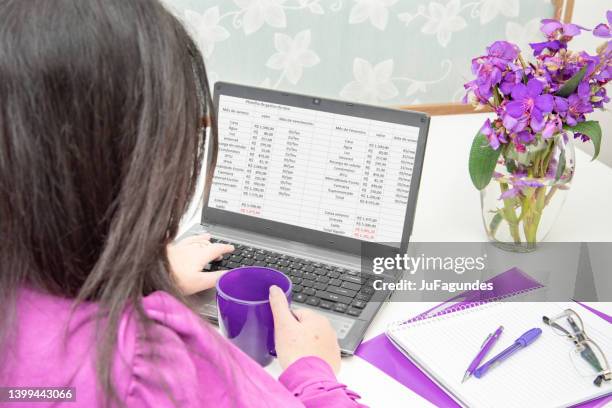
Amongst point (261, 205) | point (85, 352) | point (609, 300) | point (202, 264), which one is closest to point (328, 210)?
point (261, 205)

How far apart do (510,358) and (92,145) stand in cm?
56

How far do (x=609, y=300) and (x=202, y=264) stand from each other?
0.60 m

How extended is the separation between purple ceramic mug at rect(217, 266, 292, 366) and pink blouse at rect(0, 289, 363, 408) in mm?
162

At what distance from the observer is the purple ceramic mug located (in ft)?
2.57

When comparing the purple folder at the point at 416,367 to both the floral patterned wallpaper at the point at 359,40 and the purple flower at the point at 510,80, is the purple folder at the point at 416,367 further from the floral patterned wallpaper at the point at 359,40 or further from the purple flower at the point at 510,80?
the floral patterned wallpaper at the point at 359,40

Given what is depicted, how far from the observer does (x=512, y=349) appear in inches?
32.4

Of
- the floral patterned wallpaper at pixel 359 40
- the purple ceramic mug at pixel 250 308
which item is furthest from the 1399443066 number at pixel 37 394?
the floral patterned wallpaper at pixel 359 40

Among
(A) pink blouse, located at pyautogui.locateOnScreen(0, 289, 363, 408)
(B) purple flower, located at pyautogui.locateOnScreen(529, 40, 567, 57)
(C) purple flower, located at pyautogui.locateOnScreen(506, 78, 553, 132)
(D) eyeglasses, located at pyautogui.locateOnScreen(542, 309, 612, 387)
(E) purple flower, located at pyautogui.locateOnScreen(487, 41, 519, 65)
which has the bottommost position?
(D) eyeglasses, located at pyautogui.locateOnScreen(542, 309, 612, 387)

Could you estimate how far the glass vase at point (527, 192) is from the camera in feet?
3.42

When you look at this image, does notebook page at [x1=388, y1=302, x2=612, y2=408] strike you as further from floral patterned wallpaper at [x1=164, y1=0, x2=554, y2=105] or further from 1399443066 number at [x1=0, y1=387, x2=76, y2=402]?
floral patterned wallpaper at [x1=164, y1=0, x2=554, y2=105]

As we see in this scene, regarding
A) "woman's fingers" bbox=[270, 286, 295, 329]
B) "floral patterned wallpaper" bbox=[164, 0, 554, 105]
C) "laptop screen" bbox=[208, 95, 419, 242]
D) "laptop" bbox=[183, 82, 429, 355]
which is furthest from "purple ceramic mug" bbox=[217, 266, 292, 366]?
"floral patterned wallpaper" bbox=[164, 0, 554, 105]

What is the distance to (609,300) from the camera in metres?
0.97

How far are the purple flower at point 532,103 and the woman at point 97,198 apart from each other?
55cm

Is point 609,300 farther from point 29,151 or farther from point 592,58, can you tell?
point 29,151
